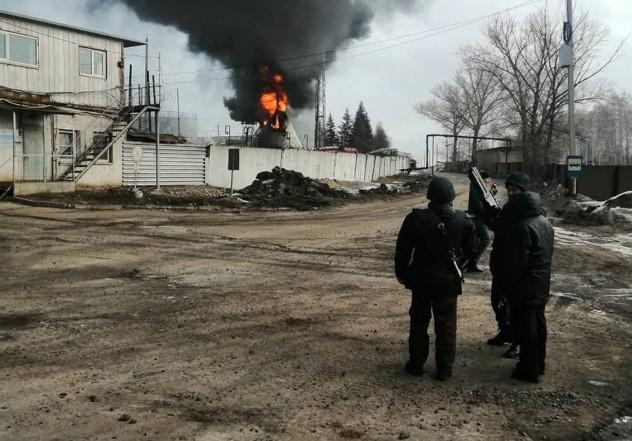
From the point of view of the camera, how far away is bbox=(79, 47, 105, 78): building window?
21.9 m

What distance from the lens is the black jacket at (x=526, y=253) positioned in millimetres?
4551

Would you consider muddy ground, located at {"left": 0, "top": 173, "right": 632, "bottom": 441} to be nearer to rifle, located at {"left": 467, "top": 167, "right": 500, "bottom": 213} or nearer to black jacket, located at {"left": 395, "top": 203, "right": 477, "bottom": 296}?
black jacket, located at {"left": 395, "top": 203, "right": 477, "bottom": 296}

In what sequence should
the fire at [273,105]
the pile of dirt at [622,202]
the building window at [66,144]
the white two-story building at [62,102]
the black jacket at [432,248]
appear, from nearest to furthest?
the black jacket at [432,248], the pile of dirt at [622,202], the white two-story building at [62,102], the building window at [66,144], the fire at [273,105]

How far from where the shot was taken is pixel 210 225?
48.4 feet

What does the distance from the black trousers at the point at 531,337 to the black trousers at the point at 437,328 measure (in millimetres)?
536

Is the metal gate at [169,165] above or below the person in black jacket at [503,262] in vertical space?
above

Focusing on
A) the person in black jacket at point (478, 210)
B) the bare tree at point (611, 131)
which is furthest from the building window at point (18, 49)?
the bare tree at point (611, 131)

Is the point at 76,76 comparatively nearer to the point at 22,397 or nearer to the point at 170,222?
the point at 170,222

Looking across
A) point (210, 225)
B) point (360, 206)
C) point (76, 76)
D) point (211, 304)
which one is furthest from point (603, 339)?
point (76, 76)

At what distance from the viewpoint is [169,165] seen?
25.1 meters

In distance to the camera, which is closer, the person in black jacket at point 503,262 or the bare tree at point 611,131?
the person in black jacket at point 503,262

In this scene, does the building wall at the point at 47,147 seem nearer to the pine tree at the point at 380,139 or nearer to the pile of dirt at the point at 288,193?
the pile of dirt at the point at 288,193

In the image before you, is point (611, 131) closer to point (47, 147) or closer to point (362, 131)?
point (362, 131)

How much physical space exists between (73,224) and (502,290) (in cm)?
1164
